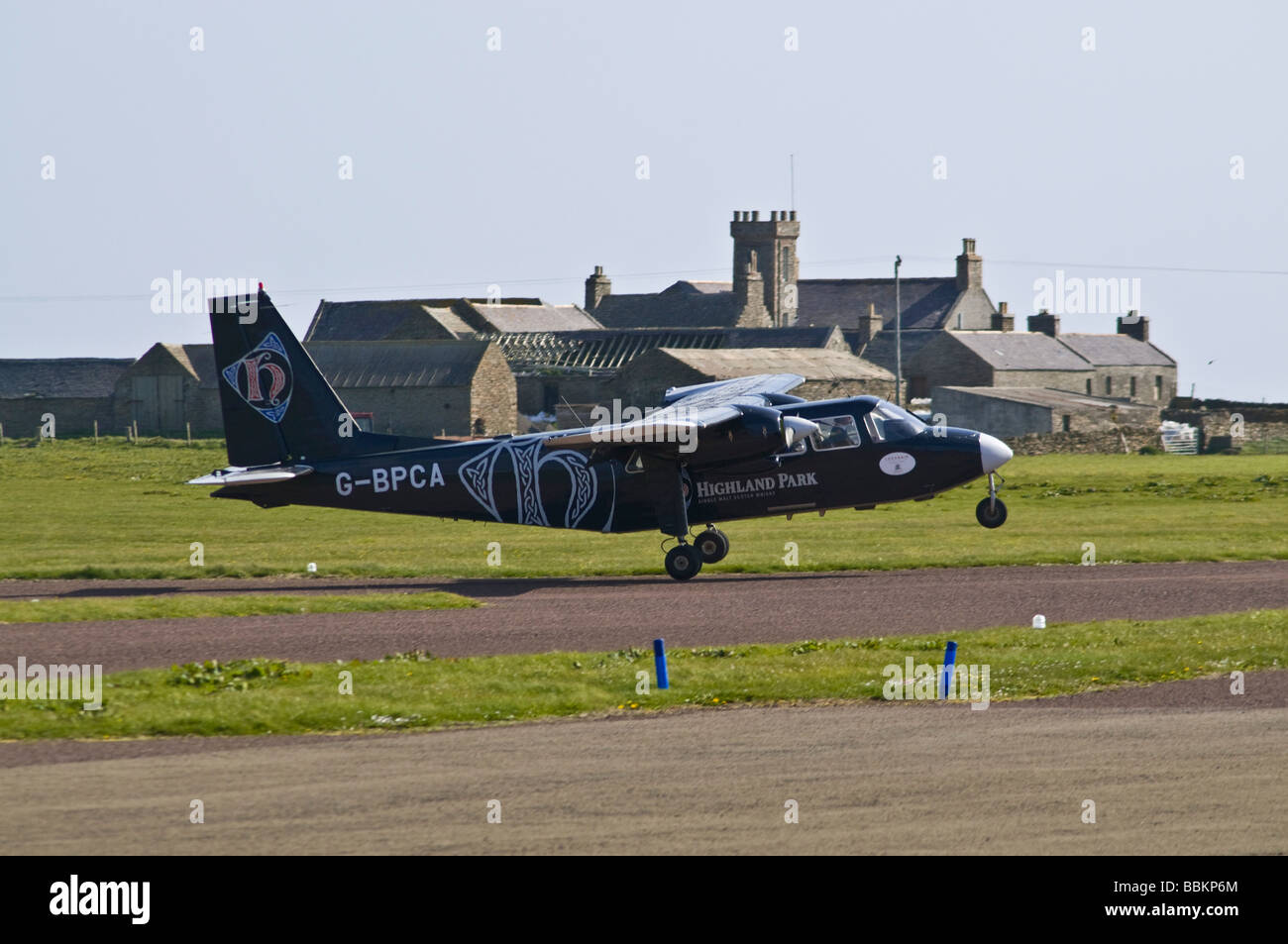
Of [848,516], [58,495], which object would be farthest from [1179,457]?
[58,495]

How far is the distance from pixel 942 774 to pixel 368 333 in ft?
374

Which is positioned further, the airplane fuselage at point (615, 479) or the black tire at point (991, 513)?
the black tire at point (991, 513)

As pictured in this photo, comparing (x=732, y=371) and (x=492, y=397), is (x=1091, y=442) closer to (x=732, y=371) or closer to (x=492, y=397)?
(x=732, y=371)

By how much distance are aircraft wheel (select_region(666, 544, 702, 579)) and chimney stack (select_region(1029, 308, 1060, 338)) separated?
88147mm

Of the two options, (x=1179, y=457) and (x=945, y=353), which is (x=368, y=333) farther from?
(x=1179, y=457)

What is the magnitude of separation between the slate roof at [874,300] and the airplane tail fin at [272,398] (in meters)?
97.5

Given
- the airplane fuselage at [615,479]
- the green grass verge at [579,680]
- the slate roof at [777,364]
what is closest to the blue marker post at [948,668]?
the green grass verge at [579,680]

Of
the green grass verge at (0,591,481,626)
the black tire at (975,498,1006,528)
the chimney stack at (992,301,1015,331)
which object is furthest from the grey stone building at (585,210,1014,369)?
the green grass verge at (0,591,481,626)

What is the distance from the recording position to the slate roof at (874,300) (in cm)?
12744

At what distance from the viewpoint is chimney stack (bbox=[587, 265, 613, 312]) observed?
138125mm

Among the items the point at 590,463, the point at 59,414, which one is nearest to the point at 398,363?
the point at 59,414

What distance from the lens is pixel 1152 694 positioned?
1697 cm

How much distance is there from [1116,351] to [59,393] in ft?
245

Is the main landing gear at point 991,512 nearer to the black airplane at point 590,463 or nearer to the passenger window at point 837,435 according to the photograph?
the black airplane at point 590,463
